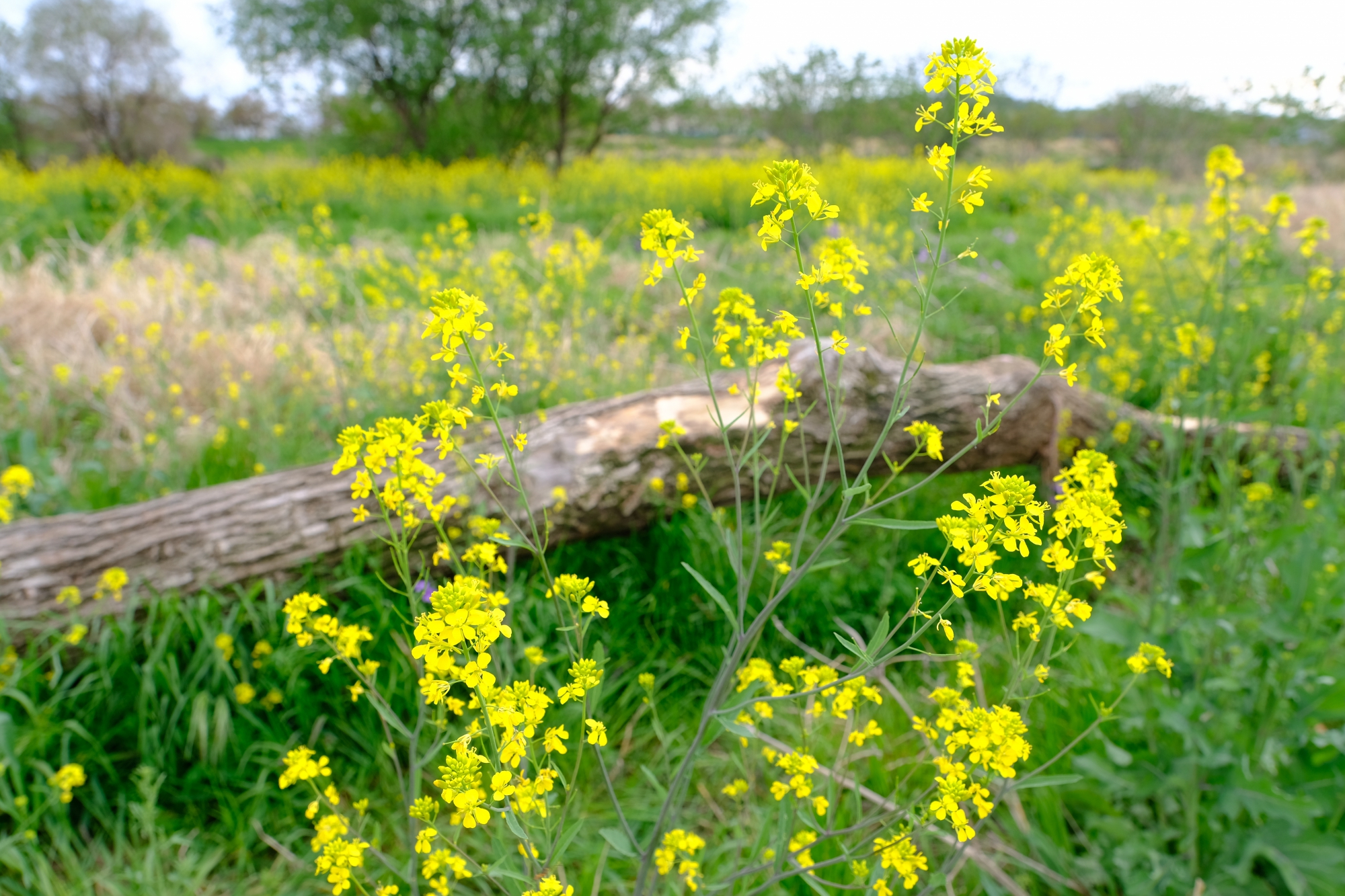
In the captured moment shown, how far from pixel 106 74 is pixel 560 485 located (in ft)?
68.0

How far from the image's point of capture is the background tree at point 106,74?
51.8 ft

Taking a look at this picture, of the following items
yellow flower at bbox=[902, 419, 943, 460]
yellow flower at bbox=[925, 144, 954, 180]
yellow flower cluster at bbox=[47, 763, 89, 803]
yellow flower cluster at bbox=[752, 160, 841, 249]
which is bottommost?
yellow flower cluster at bbox=[47, 763, 89, 803]

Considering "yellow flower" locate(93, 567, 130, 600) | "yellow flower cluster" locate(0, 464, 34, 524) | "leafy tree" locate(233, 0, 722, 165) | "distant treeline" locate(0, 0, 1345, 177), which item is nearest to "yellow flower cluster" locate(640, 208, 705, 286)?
"yellow flower" locate(93, 567, 130, 600)

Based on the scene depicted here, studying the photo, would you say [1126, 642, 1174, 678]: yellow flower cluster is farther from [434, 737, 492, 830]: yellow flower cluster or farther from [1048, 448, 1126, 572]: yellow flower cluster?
[434, 737, 492, 830]: yellow flower cluster

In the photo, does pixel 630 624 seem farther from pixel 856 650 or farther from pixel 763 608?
pixel 856 650

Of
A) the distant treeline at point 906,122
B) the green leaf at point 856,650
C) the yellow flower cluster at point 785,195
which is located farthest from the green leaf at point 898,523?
the distant treeline at point 906,122

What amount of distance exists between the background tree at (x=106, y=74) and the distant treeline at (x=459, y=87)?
0.10 feet

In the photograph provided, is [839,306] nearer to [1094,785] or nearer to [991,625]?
[1094,785]

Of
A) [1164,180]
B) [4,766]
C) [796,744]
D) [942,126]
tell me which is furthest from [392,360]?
[1164,180]

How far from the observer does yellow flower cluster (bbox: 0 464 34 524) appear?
2.18 meters

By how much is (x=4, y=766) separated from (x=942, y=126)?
244 cm

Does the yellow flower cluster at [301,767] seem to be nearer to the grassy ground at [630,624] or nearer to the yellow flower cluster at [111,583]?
the grassy ground at [630,624]

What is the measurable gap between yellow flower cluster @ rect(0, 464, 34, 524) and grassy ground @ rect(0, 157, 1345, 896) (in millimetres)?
141

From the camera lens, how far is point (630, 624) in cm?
238
